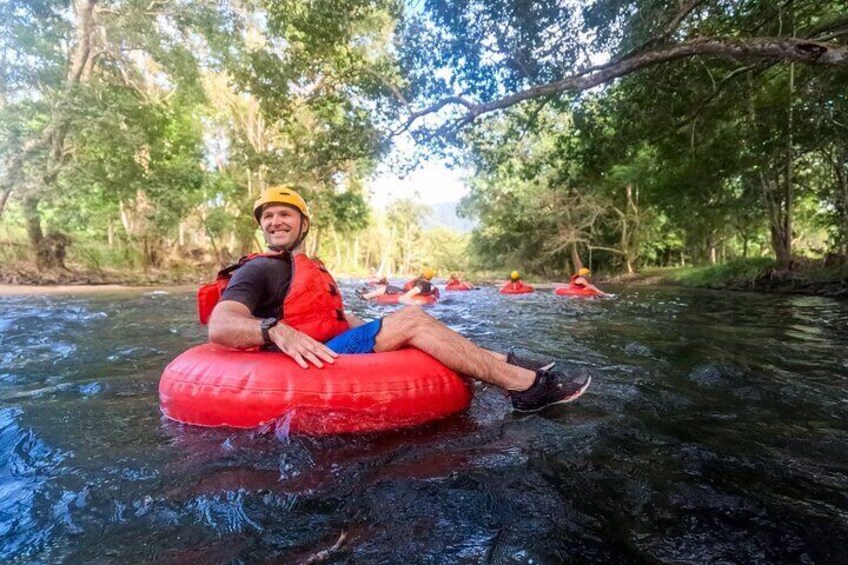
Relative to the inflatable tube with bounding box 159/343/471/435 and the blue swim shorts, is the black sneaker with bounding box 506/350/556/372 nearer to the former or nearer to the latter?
the inflatable tube with bounding box 159/343/471/435

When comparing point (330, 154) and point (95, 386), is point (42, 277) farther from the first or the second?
point (95, 386)

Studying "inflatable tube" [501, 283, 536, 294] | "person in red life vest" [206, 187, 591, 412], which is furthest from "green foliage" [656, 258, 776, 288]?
"person in red life vest" [206, 187, 591, 412]

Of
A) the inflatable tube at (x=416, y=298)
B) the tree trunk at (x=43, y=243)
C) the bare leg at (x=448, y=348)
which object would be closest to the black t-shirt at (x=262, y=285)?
the bare leg at (x=448, y=348)

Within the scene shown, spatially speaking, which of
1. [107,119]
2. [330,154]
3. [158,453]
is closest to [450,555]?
[158,453]

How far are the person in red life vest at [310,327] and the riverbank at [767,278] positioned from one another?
14.2 metres

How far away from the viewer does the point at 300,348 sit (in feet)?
10.1

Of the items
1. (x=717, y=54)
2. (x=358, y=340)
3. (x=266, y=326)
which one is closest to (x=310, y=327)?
(x=358, y=340)

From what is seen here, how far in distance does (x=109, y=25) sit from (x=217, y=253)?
1288 cm

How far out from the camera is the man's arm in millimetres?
3080

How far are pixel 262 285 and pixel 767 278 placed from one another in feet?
60.7

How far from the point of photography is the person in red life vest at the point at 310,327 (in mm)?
3152

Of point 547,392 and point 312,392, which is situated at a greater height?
point 312,392

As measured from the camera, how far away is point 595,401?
12.0ft

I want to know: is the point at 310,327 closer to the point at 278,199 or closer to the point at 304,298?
the point at 304,298
